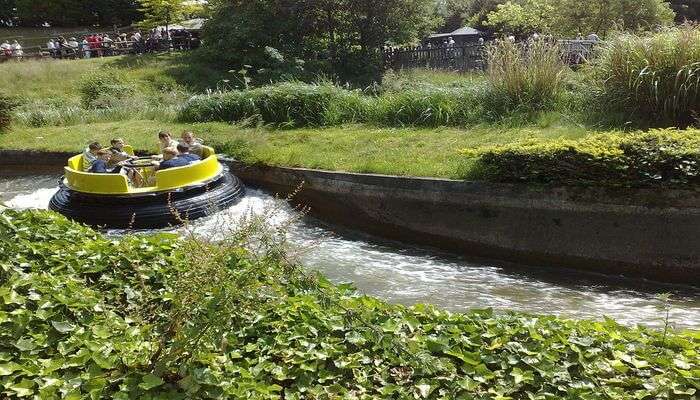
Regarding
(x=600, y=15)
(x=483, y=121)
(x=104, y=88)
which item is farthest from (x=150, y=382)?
(x=600, y=15)

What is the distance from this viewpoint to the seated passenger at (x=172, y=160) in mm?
8680

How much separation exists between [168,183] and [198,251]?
5443 millimetres

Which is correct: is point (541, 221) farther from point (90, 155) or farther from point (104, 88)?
point (104, 88)

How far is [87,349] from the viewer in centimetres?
315

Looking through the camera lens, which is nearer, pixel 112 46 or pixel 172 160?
pixel 172 160

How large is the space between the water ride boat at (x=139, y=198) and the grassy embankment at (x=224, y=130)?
1634 mm

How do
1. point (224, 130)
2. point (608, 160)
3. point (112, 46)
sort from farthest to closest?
point (112, 46), point (224, 130), point (608, 160)

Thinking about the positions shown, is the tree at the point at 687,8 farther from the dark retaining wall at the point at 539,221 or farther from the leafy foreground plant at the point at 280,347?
the leafy foreground plant at the point at 280,347

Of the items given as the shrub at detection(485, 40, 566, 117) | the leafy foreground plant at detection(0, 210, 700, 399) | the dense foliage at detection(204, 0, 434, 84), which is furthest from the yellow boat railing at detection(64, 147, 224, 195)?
the dense foliage at detection(204, 0, 434, 84)

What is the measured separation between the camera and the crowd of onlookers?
24.7m

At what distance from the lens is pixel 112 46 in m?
25.5

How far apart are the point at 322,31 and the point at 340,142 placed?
37.9 ft

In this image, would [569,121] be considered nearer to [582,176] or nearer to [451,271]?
[582,176]

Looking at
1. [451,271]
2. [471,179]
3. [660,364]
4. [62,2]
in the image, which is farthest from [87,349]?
[62,2]
